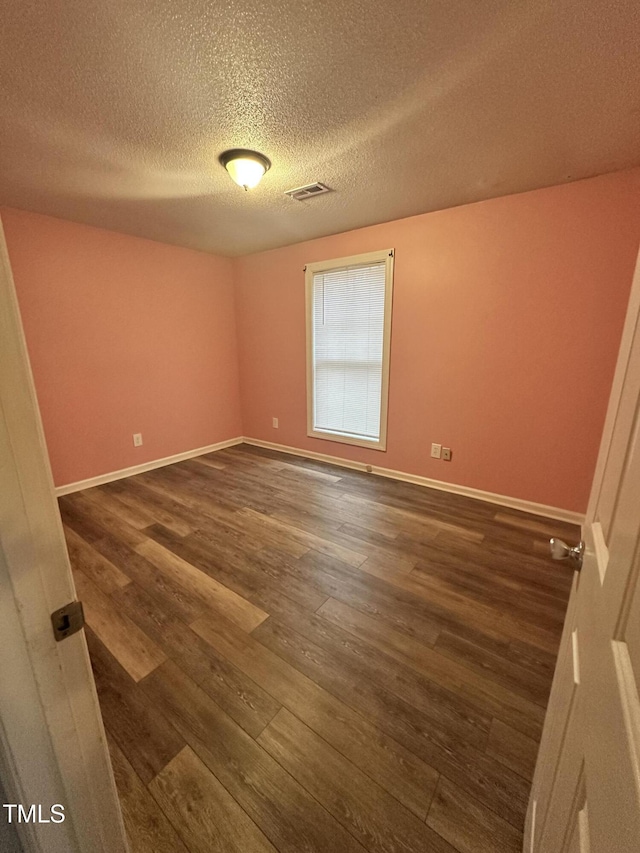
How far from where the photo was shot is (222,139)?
171cm

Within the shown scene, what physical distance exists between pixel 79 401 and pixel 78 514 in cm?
105

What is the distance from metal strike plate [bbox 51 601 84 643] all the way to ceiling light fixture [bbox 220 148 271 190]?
2.21m

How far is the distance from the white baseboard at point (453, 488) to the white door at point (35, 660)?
9.32ft

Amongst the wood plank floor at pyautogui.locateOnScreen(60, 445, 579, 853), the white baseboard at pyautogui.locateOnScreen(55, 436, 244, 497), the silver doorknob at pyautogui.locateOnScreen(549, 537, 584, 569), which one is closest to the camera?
the silver doorknob at pyautogui.locateOnScreen(549, 537, 584, 569)

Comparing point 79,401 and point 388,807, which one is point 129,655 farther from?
point 79,401

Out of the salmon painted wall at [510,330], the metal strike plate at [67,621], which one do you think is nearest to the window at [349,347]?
the salmon painted wall at [510,330]

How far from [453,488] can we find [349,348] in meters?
1.69

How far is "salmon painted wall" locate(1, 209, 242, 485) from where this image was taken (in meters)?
2.67

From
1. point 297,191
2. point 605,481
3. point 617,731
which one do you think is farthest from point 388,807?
point 297,191

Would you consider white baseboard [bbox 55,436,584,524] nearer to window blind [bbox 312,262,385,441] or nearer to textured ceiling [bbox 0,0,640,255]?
window blind [bbox 312,262,385,441]

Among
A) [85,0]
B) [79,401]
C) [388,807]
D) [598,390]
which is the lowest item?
[388,807]

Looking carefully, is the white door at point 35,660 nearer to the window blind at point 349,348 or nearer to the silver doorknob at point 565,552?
the silver doorknob at point 565,552

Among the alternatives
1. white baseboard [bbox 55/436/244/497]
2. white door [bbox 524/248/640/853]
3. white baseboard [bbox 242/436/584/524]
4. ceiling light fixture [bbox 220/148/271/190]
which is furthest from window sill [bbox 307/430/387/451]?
white door [bbox 524/248/640/853]

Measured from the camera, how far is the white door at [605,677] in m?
0.37
